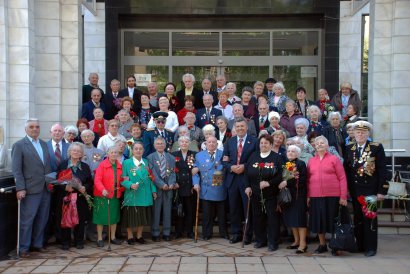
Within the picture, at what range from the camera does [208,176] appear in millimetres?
8203

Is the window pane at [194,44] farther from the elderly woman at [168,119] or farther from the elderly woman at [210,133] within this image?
the elderly woman at [210,133]

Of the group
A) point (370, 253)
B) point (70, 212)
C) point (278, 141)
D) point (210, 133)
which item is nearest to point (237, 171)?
point (278, 141)

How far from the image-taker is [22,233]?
743 cm

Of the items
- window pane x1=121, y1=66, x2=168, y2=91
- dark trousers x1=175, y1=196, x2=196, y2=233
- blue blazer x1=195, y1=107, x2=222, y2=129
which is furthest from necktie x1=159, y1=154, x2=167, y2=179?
window pane x1=121, y1=66, x2=168, y2=91

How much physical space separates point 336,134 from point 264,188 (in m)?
1.91

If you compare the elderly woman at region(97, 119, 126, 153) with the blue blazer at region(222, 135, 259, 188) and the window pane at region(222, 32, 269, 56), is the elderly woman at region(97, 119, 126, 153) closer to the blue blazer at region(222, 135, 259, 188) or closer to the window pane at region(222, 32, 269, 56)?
the blue blazer at region(222, 135, 259, 188)

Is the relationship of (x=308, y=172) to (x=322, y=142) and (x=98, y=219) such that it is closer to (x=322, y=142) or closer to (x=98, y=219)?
(x=322, y=142)

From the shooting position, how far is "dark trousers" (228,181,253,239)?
804 centimetres

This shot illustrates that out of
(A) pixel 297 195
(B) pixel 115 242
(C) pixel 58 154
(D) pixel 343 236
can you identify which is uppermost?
(C) pixel 58 154

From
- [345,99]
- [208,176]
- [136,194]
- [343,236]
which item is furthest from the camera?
[345,99]

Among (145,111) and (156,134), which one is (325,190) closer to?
(156,134)

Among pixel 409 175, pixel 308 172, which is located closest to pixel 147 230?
pixel 308 172

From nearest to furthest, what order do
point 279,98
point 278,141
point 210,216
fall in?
1. point 278,141
2. point 210,216
3. point 279,98

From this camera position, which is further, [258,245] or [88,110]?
[88,110]
